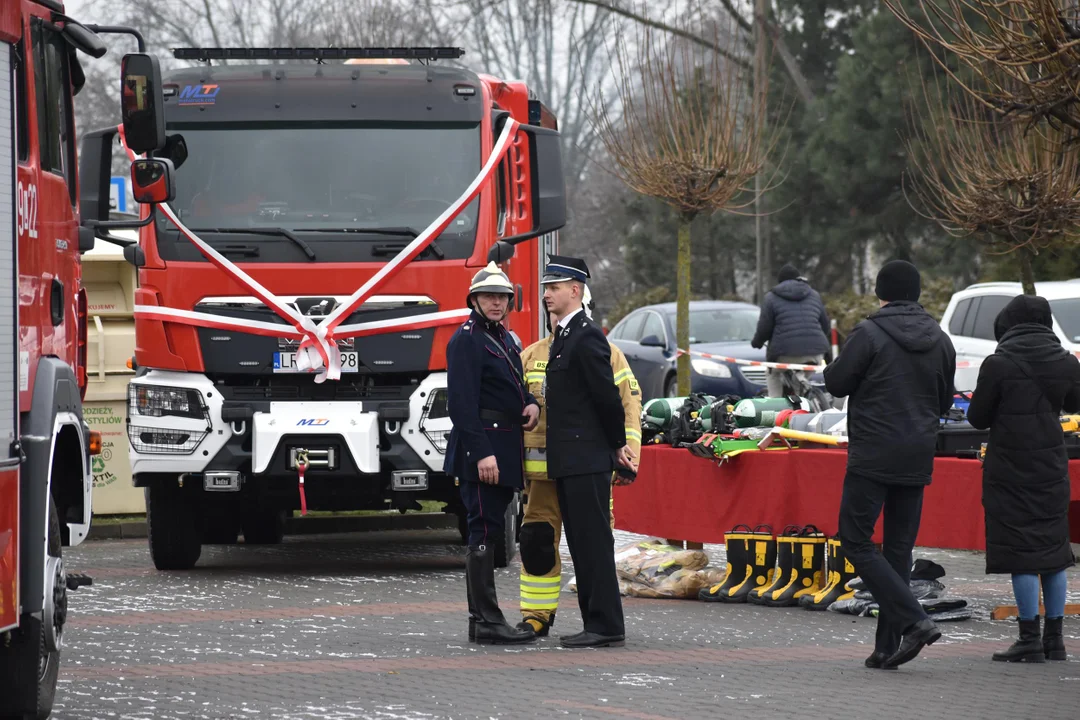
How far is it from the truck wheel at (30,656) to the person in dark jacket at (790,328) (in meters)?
12.4

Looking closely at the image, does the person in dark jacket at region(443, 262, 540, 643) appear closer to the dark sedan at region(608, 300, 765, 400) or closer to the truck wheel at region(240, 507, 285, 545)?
the truck wheel at region(240, 507, 285, 545)

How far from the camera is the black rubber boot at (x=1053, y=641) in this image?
846 cm

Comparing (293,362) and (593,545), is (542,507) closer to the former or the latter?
(593,545)

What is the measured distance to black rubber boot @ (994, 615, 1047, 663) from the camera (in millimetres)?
8320

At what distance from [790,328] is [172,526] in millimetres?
8395

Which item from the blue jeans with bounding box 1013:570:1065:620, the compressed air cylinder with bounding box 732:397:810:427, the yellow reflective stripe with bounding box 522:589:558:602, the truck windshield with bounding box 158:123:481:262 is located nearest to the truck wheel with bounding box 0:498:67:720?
the yellow reflective stripe with bounding box 522:589:558:602

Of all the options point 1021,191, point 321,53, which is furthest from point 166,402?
point 1021,191

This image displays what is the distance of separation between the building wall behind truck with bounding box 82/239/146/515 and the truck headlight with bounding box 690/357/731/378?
818 centimetres

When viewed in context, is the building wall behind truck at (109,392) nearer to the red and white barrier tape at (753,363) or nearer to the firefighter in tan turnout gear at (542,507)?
the firefighter in tan turnout gear at (542,507)

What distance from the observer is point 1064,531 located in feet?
28.0

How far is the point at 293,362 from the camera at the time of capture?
36.0 feet

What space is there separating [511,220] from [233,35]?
45953 millimetres

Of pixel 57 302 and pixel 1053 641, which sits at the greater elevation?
pixel 57 302

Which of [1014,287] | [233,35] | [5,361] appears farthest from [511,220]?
[233,35]
